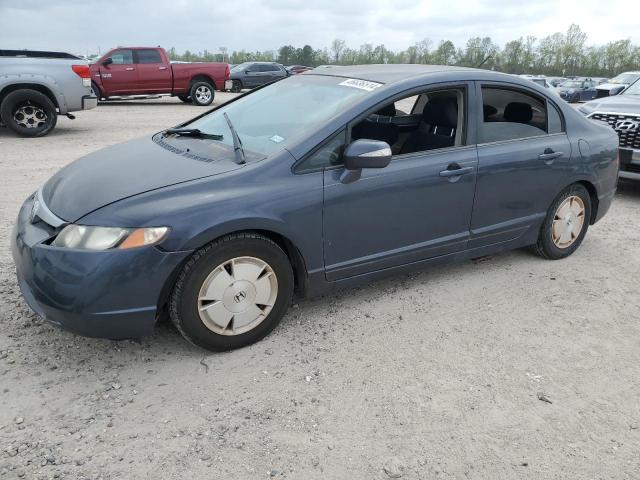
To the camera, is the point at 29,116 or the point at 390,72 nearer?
the point at 390,72

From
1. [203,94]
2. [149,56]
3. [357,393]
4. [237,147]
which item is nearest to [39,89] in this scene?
[149,56]

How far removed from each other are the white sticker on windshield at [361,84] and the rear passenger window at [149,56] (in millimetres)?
14622

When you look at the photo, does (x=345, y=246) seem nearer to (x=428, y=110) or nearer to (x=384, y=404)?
(x=384, y=404)

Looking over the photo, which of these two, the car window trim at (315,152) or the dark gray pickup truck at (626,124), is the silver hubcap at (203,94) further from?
the car window trim at (315,152)

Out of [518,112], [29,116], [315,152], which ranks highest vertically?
[518,112]

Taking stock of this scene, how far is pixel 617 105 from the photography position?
7.30 m

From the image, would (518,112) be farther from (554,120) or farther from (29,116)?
(29,116)

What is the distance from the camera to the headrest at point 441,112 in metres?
3.94

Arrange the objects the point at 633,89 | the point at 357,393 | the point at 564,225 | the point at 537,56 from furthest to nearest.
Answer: the point at 537,56 → the point at 633,89 → the point at 564,225 → the point at 357,393

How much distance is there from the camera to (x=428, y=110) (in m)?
4.23

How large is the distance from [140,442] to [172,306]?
72 cm

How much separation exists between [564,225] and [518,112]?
1.08 m

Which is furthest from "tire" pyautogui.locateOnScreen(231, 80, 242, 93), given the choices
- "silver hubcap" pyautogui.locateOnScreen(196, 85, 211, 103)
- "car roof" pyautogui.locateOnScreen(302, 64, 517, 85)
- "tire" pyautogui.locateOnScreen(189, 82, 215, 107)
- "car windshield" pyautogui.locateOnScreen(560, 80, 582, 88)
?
"car roof" pyautogui.locateOnScreen(302, 64, 517, 85)

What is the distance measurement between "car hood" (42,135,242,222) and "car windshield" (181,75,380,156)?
234 millimetres
